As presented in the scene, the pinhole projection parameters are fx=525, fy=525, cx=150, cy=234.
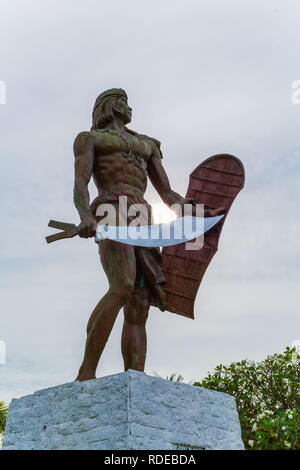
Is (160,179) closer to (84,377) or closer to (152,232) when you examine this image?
(152,232)

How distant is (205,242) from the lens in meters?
4.54

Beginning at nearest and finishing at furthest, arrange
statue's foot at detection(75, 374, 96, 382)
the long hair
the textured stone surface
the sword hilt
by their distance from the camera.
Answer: the textured stone surface → statue's foot at detection(75, 374, 96, 382) → the sword hilt → the long hair

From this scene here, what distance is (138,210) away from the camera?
4316 millimetres

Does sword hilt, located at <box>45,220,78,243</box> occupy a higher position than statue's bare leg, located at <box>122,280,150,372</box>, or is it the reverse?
sword hilt, located at <box>45,220,78,243</box>

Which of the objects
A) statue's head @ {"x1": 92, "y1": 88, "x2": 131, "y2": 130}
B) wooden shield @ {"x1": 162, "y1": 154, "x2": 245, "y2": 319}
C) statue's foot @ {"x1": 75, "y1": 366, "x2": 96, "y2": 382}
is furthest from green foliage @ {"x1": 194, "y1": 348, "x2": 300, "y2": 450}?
statue's head @ {"x1": 92, "y1": 88, "x2": 131, "y2": 130}

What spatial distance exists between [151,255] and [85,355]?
101 centimetres

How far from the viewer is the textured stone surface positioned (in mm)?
3281

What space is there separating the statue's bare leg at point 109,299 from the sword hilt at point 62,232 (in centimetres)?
35

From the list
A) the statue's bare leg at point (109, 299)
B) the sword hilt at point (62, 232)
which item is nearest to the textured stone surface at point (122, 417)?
the statue's bare leg at point (109, 299)

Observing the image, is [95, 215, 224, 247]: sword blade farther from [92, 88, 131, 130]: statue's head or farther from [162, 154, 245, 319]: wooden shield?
[92, 88, 131, 130]: statue's head

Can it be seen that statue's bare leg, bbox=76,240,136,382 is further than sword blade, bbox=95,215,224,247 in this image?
No

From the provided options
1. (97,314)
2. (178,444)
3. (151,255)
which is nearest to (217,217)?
(151,255)

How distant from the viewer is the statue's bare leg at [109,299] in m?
3.79
